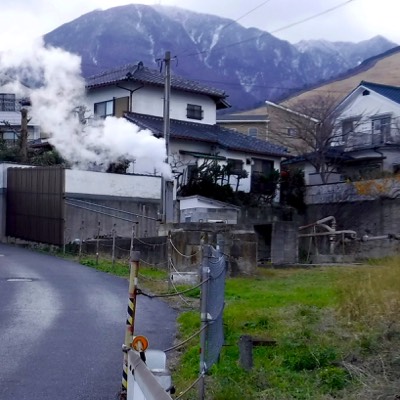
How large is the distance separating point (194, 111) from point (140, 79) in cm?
398

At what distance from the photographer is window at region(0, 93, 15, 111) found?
3309 cm

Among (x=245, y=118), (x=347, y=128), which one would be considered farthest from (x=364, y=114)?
(x=245, y=118)

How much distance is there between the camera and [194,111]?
3522 cm

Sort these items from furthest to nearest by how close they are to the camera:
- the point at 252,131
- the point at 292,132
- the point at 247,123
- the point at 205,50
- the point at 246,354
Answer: the point at 205,50 → the point at 247,123 → the point at 252,131 → the point at 292,132 → the point at 246,354

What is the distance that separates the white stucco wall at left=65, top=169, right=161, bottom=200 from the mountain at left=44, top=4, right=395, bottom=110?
741 inches

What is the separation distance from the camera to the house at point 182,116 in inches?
1262

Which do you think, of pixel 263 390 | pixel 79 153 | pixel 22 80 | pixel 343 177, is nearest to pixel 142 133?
pixel 79 153

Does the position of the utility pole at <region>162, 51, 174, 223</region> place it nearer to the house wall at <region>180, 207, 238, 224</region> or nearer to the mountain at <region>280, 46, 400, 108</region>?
the house wall at <region>180, 207, 238, 224</region>

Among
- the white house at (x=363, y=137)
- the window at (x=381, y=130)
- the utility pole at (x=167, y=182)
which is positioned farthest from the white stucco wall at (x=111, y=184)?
the window at (x=381, y=130)

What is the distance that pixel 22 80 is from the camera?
27812 mm

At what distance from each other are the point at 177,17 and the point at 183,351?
75.2 meters

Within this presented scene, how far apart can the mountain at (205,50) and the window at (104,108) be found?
12571 millimetres

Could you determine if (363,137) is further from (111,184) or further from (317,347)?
(317,347)

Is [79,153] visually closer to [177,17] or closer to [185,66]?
[185,66]
